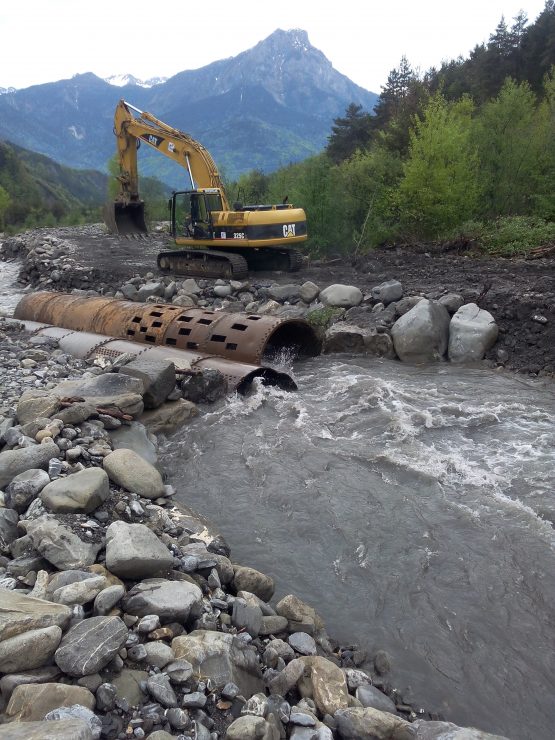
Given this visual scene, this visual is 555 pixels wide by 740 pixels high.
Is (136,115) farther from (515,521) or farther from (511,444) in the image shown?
(515,521)

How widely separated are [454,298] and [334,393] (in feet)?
12.5

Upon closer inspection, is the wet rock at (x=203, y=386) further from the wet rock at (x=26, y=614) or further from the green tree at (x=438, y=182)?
the green tree at (x=438, y=182)

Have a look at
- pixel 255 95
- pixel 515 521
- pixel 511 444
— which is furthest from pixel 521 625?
pixel 255 95

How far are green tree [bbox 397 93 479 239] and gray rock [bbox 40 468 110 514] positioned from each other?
14.8 metres

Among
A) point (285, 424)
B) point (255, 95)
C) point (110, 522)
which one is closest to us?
point (110, 522)

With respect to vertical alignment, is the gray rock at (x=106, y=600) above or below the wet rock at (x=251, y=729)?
above

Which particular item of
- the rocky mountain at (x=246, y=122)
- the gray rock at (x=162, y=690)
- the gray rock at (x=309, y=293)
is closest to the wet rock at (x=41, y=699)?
the gray rock at (x=162, y=690)

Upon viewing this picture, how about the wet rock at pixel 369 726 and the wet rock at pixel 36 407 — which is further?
the wet rock at pixel 36 407

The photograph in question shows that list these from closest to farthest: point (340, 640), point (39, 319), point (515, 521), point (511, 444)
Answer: point (340, 640) → point (515, 521) → point (511, 444) → point (39, 319)

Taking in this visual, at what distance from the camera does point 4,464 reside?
16.7 feet

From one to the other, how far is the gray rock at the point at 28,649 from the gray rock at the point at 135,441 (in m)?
3.48

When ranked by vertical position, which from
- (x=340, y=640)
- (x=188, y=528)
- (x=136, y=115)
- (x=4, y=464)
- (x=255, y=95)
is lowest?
(x=340, y=640)

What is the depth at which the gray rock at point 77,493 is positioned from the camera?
14.8ft

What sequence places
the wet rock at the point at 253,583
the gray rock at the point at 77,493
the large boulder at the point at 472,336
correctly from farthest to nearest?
the large boulder at the point at 472,336 → the gray rock at the point at 77,493 → the wet rock at the point at 253,583
